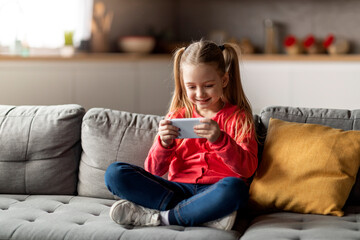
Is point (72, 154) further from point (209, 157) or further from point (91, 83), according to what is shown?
point (91, 83)

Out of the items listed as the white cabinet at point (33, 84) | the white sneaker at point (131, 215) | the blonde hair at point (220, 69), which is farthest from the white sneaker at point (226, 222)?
the white cabinet at point (33, 84)

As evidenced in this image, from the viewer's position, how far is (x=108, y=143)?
261cm

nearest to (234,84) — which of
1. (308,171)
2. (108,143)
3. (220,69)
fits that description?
(220,69)

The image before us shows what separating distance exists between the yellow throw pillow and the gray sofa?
0.06 m

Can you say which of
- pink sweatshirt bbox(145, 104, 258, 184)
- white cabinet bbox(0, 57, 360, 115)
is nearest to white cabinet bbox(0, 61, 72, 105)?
white cabinet bbox(0, 57, 360, 115)

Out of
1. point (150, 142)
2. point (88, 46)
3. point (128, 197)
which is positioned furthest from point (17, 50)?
point (128, 197)

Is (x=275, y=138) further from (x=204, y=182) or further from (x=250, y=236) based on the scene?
(x=250, y=236)

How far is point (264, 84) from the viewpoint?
514 centimetres

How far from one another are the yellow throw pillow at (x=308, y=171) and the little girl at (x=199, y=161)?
0.11 m

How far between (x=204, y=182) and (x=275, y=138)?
1.22 ft

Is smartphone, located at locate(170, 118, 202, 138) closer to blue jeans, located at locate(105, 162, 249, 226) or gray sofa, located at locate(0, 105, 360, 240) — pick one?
blue jeans, located at locate(105, 162, 249, 226)

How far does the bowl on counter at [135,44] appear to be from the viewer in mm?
5285

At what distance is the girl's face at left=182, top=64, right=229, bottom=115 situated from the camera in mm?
2287

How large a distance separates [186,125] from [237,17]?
3770mm
